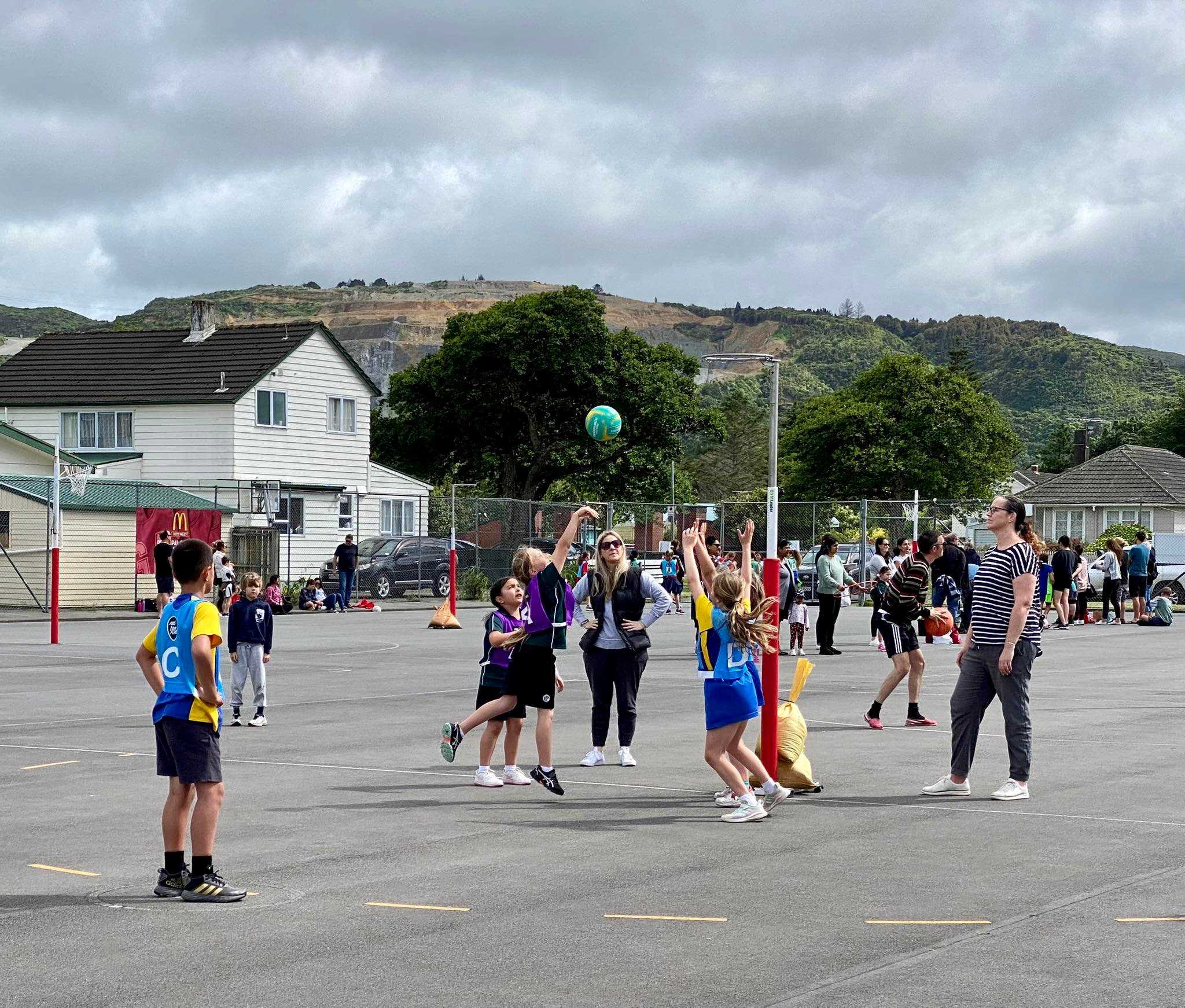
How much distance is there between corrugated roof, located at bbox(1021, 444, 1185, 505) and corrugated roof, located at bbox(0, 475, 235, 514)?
54.0m

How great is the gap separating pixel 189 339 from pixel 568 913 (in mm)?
47294

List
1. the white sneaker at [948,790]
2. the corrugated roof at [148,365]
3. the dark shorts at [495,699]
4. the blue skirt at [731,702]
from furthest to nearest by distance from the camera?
the corrugated roof at [148,365] → the dark shorts at [495,699] → the white sneaker at [948,790] → the blue skirt at [731,702]

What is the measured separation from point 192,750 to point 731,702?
11.6 ft

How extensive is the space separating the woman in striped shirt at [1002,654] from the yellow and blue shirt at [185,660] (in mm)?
5226

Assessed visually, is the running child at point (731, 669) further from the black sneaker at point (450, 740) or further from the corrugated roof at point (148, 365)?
the corrugated roof at point (148, 365)

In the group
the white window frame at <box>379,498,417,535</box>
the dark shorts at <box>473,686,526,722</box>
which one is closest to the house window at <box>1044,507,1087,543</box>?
the white window frame at <box>379,498,417,535</box>

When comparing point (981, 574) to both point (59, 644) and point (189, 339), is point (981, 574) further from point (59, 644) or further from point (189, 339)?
point (189, 339)

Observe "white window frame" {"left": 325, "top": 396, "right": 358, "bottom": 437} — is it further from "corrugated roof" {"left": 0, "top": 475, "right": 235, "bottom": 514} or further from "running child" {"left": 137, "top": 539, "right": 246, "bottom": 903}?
"running child" {"left": 137, "top": 539, "right": 246, "bottom": 903}

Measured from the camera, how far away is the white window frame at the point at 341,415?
51850 millimetres

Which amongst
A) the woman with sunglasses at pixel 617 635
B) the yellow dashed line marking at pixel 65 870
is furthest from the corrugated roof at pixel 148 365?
the yellow dashed line marking at pixel 65 870

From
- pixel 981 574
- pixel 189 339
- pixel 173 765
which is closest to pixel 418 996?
pixel 173 765

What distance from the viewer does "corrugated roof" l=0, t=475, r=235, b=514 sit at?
3650 cm

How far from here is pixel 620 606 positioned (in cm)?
1169

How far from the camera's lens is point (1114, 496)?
3406 inches
